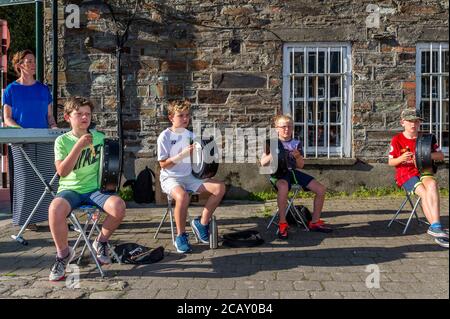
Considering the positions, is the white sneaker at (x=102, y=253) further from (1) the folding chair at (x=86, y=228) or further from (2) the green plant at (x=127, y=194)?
(2) the green plant at (x=127, y=194)

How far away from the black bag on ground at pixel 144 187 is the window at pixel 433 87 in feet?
14.1

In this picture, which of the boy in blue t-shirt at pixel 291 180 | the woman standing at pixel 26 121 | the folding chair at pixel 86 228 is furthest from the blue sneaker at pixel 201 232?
the woman standing at pixel 26 121

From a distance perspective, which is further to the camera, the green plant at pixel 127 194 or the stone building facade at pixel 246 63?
the stone building facade at pixel 246 63

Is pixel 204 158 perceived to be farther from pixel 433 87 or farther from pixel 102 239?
pixel 433 87

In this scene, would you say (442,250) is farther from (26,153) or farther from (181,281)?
(26,153)

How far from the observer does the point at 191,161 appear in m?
5.21

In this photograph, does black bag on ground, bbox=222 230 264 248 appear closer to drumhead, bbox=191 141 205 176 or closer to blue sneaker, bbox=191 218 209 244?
blue sneaker, bbox=191 218 209 244

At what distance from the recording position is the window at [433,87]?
8.45 m

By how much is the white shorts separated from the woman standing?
→ 5.03 ft

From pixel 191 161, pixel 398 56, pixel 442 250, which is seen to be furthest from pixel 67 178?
pixel 398 56

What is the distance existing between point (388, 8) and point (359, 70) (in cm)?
103

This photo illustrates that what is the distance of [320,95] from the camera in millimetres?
8586

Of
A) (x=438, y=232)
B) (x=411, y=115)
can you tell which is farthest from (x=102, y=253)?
(x=411, y=115)

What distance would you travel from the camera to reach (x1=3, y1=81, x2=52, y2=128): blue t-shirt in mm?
5723
